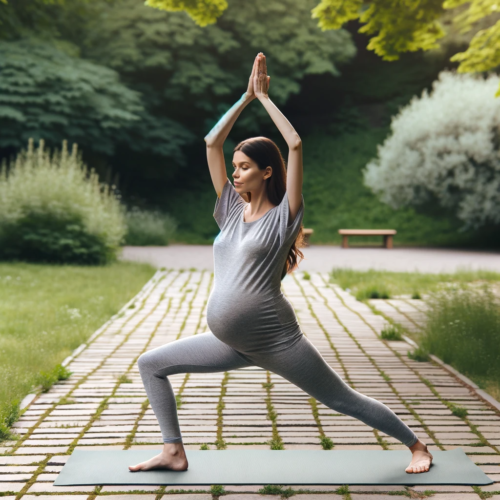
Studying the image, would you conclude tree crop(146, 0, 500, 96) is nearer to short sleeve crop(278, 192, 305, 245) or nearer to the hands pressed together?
the hands pressed together

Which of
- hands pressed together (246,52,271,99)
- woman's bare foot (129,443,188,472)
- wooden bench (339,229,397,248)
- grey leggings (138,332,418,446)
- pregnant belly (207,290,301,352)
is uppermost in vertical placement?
hands pressed together (246,52,271,99)

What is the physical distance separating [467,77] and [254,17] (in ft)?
32.0

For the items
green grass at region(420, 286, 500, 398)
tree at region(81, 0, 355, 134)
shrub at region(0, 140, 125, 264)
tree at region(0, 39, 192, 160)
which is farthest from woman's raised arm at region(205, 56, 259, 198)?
tree at region(81, 0, 355, 134)

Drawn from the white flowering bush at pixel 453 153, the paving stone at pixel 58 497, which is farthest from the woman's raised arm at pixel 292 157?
the white flowering bush at pixel 453 153

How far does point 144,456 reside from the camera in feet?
13.4

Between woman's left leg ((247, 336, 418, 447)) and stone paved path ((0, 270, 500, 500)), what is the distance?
38cm

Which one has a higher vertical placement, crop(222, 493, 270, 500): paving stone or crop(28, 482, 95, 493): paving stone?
crop(222, 493, 270, 500): paving stone

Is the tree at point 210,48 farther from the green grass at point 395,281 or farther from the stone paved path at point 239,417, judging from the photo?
the stone paved path at point 239,417

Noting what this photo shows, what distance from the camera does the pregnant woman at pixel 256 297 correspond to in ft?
11.3

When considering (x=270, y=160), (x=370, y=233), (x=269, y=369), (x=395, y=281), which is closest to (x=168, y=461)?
(x=269, y=369)

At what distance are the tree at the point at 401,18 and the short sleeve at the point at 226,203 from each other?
6.81 m

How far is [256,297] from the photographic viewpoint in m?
3.42

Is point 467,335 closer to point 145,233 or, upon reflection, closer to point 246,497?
point 246,497

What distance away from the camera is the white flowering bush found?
21484 mm
